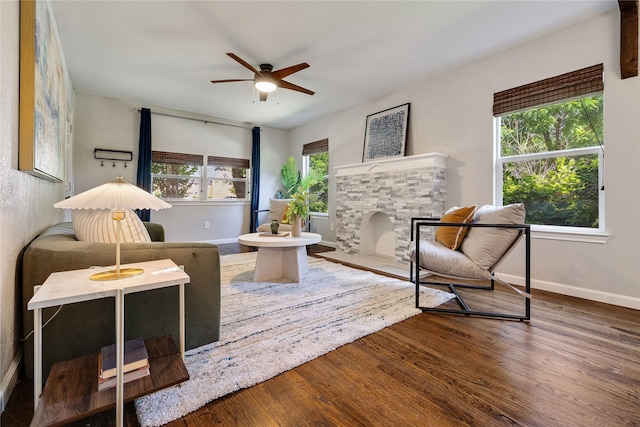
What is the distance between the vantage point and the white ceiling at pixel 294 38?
2.46 m

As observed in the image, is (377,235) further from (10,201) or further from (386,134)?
(10,201)

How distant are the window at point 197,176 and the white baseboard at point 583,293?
4.90m

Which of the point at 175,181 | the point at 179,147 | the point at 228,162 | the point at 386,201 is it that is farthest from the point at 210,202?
the point at 386,201

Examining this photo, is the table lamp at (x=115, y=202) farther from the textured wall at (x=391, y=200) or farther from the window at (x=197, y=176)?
the window at (x=197, y=176)

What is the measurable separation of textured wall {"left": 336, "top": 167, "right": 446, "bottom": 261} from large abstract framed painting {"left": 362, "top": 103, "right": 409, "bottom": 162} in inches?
14.7

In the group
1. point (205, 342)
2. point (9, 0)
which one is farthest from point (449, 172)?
point (9, 0)

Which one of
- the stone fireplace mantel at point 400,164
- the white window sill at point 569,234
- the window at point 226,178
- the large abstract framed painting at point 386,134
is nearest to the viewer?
the white window sill at point 569,234

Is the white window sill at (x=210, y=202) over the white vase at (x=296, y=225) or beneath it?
over

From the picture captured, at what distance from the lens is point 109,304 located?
1.37m

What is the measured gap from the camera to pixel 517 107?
3033 millimetres

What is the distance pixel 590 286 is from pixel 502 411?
2179mm

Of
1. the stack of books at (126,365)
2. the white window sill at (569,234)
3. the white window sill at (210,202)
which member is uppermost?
the white window sill at (210,202)

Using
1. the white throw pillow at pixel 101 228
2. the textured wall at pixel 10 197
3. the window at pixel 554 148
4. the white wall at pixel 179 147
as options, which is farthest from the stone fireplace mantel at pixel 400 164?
the textured wall at pixel 10 197

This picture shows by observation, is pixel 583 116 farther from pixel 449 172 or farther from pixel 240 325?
pixel 240 325
